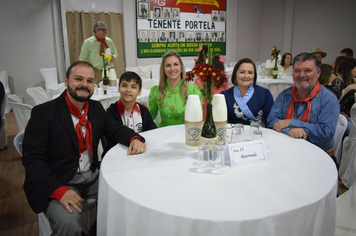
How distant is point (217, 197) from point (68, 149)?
1.03m

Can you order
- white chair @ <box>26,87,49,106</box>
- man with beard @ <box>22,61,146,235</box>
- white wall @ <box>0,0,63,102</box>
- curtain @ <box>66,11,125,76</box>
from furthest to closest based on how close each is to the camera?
curtain @ <box>66,11,125,76</box>, white wall @ <box>0,0,63,102</box>, white chair @ <box>26,87,49,106</box>, man with beard @ <box>22,61,146,235</box>

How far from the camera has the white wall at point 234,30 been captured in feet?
21.1

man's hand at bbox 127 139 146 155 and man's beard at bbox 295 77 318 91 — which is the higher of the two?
man's beard at bbox 295 77 318 91

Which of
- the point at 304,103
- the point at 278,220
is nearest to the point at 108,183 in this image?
the point at 278,220

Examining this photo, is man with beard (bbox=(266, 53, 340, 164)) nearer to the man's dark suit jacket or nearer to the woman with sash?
the woman with sash

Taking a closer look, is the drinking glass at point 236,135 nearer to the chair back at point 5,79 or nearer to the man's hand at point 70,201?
the man's hand at point 70,201

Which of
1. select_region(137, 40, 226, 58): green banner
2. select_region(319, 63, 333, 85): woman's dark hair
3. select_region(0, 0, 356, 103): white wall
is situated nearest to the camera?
select_region(319, 63, 333, 85): woman's dark hair

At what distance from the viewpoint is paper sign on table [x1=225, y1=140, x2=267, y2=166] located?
1.37 metres

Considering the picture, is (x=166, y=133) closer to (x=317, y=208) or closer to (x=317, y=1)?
(x=317, y=208)

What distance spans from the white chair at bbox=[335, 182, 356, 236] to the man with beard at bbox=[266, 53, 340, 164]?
467mm

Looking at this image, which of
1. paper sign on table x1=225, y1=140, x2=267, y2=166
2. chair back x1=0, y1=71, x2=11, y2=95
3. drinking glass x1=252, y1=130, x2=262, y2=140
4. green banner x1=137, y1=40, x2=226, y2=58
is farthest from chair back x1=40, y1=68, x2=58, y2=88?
paper sign on table x1=225, y1=140, x2=267, y2=166

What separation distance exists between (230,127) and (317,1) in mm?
7916

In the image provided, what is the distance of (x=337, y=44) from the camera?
24.9 feet

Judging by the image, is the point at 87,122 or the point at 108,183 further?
the point at 87,122
